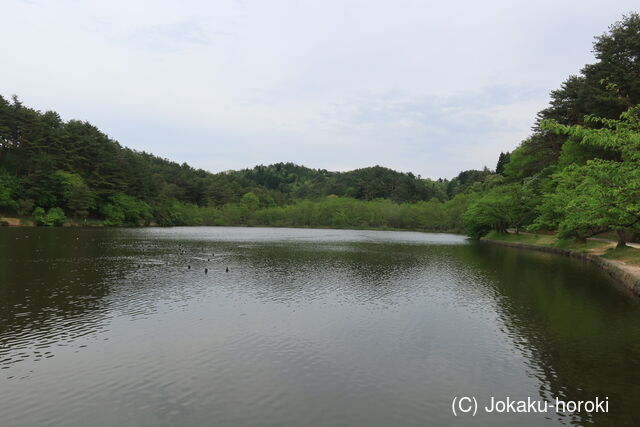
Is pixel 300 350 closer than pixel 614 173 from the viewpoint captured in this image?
Yes

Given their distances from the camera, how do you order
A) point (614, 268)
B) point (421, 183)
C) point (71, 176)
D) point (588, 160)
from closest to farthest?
point (588, 160) < point (614, 268) < point (71, 176) < point (421, 183)

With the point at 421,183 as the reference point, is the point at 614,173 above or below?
below

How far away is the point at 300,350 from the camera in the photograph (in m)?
13.8

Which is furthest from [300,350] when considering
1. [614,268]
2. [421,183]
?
[421,183]

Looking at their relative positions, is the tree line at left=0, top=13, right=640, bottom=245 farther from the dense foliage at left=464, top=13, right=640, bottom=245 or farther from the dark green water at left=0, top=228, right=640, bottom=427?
the dark green water at left=0, top=228, right=640, bottom=427

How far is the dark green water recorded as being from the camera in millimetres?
9539

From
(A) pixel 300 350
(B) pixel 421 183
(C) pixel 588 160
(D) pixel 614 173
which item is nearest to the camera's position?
(A) pixel 300 350

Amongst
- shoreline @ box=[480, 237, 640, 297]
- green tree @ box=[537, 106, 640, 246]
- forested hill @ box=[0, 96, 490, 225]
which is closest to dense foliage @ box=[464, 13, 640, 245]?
green tree @ box=[537, 106, 640, 246]

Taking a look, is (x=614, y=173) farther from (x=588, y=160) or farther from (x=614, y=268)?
(x=614, y=268)

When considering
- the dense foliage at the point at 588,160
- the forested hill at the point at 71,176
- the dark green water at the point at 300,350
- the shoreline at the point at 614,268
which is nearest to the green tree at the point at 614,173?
the dense foliage at the point at 588,160

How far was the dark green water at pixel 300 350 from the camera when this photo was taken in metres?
9.54

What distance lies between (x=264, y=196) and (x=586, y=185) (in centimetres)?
16671

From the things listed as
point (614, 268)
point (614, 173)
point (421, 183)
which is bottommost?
point (614, 268)

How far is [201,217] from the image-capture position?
493ft
